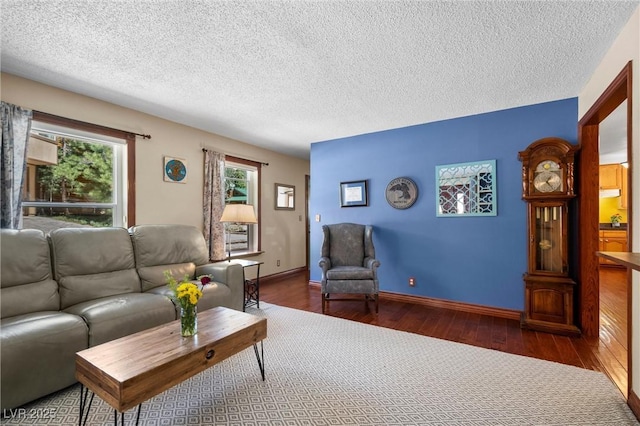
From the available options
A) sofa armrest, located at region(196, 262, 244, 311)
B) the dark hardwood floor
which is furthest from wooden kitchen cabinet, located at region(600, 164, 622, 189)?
sofa armrest, located at region(196, 262, 244, 311)

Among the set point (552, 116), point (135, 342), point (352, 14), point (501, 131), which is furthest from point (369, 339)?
point (552, 116)

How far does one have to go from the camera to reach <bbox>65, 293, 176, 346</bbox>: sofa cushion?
201 centimetres

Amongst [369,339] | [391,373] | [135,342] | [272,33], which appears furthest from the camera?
[369,339]

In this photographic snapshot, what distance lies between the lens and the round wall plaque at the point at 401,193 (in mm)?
3924

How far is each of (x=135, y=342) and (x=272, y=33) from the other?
2.17 metres

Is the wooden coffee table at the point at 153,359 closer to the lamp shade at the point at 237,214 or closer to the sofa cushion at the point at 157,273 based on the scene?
the sofa cushion at the point at 157,273

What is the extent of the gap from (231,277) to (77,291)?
4.22 ft

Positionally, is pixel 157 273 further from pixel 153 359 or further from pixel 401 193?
pixel 401 193

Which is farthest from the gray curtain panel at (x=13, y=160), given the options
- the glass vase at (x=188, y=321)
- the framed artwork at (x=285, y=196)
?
the framed artwork at (x=285, y=196)

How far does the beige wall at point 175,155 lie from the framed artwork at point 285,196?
0.10 metres

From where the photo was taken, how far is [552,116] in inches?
123

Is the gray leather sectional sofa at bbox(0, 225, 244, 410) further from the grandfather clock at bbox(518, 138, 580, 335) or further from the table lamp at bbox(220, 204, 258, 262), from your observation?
the grandfather clock at bbox(518, 138, 580, 335)

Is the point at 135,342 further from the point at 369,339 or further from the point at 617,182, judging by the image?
the point at 617,182

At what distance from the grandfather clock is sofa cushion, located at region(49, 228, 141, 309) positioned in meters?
4.04
